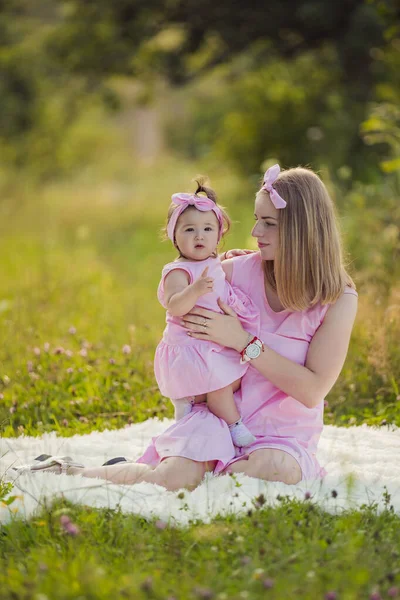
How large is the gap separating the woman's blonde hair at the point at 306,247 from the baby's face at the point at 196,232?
27cm

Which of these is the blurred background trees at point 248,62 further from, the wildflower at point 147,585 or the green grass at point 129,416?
the wildflower at point 147,585

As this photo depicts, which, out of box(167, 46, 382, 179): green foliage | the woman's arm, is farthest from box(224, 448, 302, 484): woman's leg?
box(167, 46, 382, 179): green foliage

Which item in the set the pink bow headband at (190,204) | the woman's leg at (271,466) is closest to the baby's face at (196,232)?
the pink bow headband at (190,204)

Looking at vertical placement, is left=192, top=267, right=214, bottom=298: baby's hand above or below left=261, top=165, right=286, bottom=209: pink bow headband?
below

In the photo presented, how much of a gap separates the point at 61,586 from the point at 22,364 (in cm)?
273

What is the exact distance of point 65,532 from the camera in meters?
2.64

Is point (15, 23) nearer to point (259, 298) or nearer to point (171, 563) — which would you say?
point (259, 298)

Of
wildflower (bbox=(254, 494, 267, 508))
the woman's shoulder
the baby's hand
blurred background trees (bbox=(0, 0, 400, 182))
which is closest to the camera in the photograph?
wildflower (bbox=(254, 494, 267, 508))

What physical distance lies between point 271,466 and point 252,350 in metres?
0.45

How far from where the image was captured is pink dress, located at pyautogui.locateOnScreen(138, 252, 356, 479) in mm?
3266

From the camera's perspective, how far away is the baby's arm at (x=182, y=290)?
3.12 metres

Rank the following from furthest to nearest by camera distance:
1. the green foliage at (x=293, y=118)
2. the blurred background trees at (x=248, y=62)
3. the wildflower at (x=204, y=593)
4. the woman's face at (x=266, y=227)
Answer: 1. the green foliage at (x=293, y=118)
2. the blurred background trees at (x=248, y=62)
3. the woman's face at (x=266, y=227)
4. the wildflower at (x=204, y=593)

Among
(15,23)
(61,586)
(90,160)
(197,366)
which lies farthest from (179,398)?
(90,160)

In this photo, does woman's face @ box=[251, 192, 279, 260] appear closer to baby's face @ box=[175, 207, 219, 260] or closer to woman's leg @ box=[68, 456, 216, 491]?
baby's face @ box=[175, 207, 219, 260]
